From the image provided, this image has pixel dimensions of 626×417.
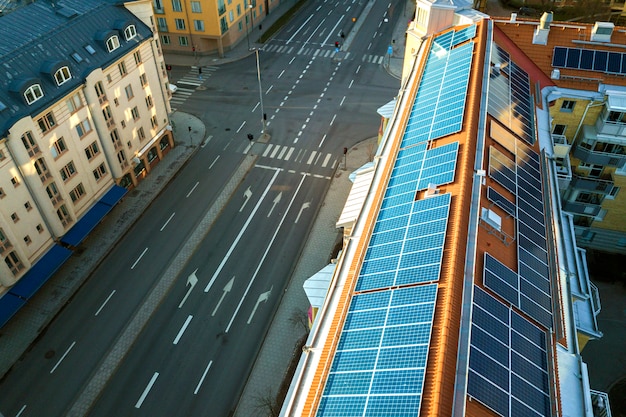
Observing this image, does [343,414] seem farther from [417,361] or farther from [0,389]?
[0,389]

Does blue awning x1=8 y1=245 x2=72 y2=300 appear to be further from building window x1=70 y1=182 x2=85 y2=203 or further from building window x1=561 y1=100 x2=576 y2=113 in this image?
building window x1=561 y1=100 x2=576 y2=113

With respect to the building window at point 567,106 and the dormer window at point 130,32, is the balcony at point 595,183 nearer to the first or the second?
the building window at point 567,106

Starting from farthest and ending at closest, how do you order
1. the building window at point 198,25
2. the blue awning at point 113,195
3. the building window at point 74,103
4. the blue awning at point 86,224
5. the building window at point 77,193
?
the building window at point 198,25
the blue awning at point 113,195
the building window at point 77,193
the blue awning at point 86,224
the building window at point 74,103

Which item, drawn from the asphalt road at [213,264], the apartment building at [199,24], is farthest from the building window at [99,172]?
the apartment building at [199,24]

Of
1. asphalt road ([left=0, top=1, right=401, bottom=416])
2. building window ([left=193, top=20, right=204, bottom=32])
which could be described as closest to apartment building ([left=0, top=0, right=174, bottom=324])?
asphalt road ([left=0, top=1, right=401, bottom=416])

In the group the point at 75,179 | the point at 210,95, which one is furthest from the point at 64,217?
the point at 210,95

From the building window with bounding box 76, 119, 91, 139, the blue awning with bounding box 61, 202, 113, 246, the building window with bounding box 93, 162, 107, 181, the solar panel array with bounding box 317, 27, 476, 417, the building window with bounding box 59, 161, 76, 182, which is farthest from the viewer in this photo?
the building window with bounding box 93, 162, 107, 181

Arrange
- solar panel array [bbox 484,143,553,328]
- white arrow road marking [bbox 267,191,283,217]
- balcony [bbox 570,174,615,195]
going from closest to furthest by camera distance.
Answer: solar panel array [bbox 484,143,553,328]
balcony [bbox 570,174,615,195]
white arrow road marking [bbox 267,191,283,217]
